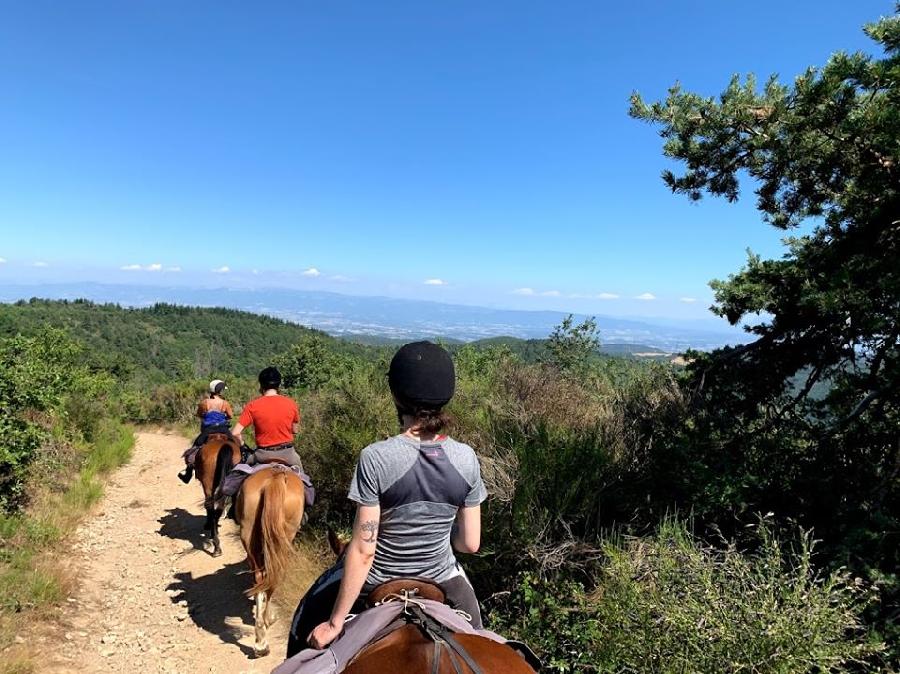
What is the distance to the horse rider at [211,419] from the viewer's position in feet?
26.6

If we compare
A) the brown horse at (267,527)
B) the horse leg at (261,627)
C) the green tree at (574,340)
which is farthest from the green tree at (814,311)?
the green tree at (574,340)

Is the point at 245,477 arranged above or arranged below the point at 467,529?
below

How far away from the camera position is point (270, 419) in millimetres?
6016

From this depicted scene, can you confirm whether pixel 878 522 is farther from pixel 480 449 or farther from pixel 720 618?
pixel 480 449

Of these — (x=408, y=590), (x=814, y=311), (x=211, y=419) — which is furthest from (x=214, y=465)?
(x=814, y=311)

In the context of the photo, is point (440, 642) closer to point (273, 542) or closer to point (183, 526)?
point (273, 542)

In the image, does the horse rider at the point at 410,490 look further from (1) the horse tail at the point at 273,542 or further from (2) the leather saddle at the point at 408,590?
(1) the horse tail at the point at 273,542

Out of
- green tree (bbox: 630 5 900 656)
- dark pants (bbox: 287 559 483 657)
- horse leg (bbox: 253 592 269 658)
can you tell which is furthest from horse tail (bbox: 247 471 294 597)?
green tree (bbox: 630 5 900 656)

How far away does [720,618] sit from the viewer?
9.71 feet

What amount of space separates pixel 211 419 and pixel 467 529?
7294 millimetres

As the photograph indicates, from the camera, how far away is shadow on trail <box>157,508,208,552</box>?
807 cm

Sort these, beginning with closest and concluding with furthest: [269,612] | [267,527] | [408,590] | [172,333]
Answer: [408,590], [267,527], [269,612], [172,333]

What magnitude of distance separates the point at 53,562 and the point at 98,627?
5.07 ft

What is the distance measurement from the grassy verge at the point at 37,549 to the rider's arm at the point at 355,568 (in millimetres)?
3767
